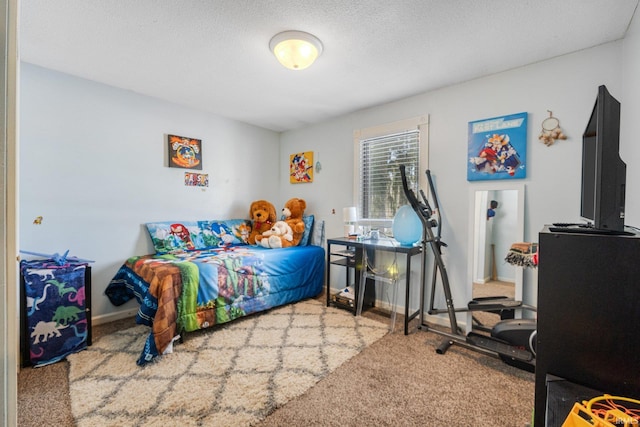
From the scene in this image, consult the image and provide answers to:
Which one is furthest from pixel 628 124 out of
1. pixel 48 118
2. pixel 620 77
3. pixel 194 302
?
pixel 48 118

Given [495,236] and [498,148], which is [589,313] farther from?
[498,148]

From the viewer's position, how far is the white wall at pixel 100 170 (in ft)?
7.80

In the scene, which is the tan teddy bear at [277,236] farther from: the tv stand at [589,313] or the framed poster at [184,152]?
the tv stand at [589,313]

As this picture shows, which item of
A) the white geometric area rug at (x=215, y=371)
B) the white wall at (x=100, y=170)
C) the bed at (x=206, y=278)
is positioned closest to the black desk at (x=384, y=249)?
the white geometric area rug at (x=215, y=371)

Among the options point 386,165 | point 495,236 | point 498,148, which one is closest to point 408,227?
point 495,236

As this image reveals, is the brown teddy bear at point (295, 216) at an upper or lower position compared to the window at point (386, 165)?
lower

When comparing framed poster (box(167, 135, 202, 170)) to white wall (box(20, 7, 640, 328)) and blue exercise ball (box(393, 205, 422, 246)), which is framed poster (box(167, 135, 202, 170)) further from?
blue exercise ball (box(393, 205, 422, 246))

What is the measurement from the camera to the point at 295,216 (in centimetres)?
381

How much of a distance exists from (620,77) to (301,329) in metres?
3.01

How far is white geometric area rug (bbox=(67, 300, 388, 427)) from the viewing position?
1.53 metres

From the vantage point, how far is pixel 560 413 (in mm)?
676

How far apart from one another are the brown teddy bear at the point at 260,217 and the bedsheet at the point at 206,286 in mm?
394

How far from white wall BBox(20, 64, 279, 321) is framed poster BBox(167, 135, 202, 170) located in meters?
0.07

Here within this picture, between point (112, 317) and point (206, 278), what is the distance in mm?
1211
